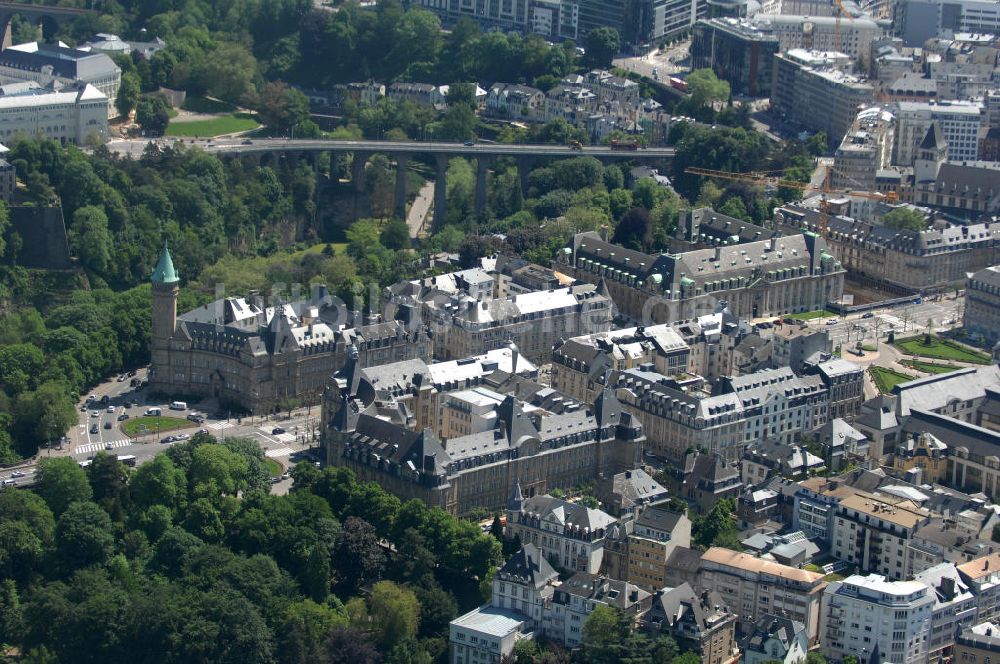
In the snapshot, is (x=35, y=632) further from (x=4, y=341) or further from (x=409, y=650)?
(x=4, y=341)

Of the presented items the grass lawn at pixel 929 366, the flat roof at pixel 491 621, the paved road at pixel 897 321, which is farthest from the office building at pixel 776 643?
the paved road at pixel 897 321

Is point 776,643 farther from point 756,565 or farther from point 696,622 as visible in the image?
point 756,565

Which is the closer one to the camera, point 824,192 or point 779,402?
point 779,402

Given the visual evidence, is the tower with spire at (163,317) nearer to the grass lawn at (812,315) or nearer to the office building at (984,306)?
the grass lawn at (812,315)

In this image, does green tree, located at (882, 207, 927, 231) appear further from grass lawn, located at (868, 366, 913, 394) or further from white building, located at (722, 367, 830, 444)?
white building, located at (722, 367, 830, 444)

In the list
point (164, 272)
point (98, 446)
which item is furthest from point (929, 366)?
point (98, 446)

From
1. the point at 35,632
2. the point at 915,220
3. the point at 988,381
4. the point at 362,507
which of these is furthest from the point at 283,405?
the point at 915,220
